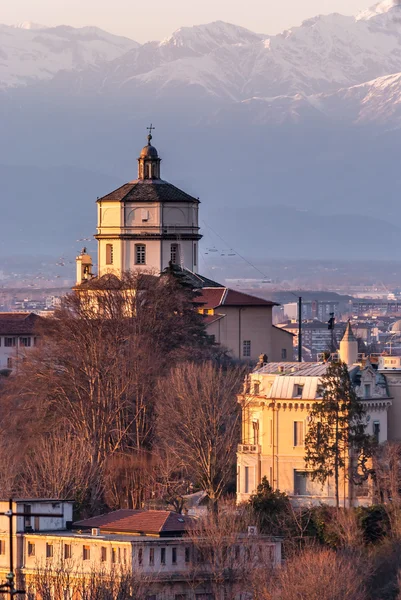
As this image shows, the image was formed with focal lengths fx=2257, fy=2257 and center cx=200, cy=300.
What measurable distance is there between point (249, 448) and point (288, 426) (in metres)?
1.41

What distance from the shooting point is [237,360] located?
88062mm

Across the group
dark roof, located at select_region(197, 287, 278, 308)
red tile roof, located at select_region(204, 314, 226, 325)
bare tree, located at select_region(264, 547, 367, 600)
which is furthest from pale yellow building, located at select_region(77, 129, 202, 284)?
bare tree, located at select_region(264, 547, 367, 600)

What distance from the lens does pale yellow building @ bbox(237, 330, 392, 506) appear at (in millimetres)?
65188

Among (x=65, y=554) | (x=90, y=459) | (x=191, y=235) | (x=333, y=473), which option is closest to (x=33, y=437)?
(x=90, y=459)

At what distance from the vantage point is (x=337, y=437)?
63.6 m

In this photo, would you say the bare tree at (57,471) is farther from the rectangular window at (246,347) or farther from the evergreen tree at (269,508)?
the rectangular window at (246,347)

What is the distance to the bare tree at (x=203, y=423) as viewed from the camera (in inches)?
2655

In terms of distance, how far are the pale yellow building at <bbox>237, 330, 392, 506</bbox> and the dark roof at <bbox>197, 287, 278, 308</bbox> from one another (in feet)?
90.2

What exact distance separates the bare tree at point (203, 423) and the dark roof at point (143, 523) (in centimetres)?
709

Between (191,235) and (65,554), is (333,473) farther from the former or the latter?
(191,235)

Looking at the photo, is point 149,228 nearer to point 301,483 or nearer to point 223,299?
point 223,299

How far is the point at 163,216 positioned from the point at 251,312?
9.90 metres

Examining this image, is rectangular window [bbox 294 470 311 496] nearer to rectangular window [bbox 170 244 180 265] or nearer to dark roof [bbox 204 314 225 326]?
dark roof [bbox 204 314 225 326]

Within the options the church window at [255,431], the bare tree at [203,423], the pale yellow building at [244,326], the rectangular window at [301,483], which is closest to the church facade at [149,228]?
the pale yellow building at [244,326]
